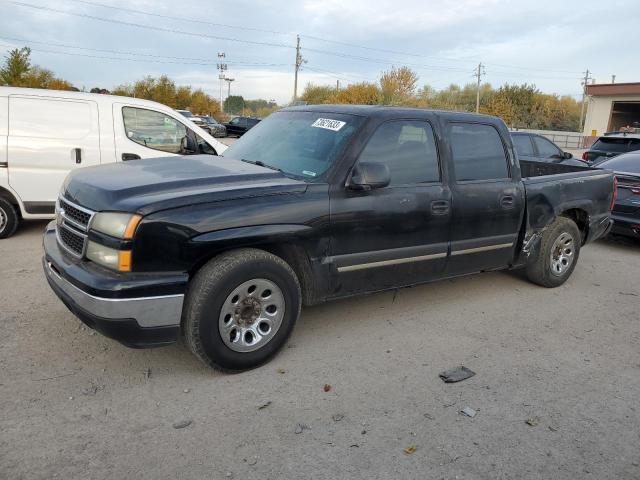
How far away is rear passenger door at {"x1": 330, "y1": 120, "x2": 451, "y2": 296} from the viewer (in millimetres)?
3896

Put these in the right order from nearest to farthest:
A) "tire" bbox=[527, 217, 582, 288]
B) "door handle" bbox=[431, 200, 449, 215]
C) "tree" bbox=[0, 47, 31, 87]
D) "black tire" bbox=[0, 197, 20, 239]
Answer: "door handle" bbox=[431, 200, 449, 215]
"tire" bbox=[527, 217, 582, 288]
"black tire" bbox=[0, 197, 20, 239]
"tree" bbox=[0, 47, 31, 87]

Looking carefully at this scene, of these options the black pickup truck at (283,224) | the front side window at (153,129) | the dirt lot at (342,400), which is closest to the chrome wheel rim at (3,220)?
the front side window at (153,129)

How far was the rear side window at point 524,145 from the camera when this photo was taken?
440 inches

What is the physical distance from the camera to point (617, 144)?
42.1ft

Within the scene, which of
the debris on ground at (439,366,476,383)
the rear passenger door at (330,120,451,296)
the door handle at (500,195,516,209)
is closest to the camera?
the debris on ground at (439,366,476,383)

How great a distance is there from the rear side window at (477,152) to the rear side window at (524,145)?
22.1 ft

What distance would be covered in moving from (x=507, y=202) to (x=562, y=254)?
4.55ft

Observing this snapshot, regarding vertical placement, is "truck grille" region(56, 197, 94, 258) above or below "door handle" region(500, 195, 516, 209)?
below

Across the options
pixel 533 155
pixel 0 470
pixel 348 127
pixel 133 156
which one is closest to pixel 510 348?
pixel 348 127

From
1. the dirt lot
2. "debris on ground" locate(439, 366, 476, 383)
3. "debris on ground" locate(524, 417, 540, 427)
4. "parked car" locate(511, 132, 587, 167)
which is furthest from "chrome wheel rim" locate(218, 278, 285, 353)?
"parked car" locate(511, 132, 587, 167)

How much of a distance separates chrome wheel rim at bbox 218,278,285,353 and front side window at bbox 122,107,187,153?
4142mm

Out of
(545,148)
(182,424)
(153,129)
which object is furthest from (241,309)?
(545,148)

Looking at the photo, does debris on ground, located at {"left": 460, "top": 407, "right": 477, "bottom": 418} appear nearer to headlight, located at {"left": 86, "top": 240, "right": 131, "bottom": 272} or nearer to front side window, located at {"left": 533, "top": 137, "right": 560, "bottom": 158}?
headlight, located at {"left": 86, "top": 240, "right": 131, "bottom": 272}

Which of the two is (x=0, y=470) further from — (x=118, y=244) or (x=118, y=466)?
(x=118, y=244)
